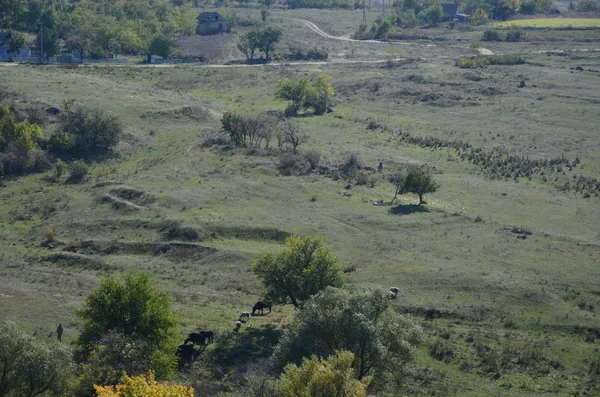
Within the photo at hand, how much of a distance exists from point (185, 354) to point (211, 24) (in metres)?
139

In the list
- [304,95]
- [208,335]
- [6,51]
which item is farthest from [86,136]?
[6,51]

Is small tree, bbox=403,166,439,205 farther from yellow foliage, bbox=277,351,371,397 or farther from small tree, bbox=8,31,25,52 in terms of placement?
small tree, bbox=8,31,25,52

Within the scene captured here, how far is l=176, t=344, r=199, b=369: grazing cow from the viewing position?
3975 cm

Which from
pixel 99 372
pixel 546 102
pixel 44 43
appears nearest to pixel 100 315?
pixel 99 372

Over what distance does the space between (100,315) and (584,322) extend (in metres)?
27.1

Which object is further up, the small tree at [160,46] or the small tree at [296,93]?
the small tree at [160,46]

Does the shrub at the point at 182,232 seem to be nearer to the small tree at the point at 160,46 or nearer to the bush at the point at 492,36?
the small tree at the point at 160,46

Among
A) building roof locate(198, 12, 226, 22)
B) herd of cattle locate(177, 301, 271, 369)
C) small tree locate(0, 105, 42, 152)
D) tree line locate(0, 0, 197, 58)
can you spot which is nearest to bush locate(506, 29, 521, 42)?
building roof locate(198, 12, 226, 22)

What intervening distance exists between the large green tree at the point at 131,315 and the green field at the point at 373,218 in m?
3.73

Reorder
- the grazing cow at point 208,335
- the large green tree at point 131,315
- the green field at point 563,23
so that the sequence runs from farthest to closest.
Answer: the green field at point 563,23 → the grazing cow at point 208,335 → the large green tree at point 131,315

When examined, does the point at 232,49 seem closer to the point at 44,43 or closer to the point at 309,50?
the point at 309,50

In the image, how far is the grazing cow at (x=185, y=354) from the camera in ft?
130

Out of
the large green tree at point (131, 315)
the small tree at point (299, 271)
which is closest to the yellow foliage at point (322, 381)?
the large green tree at point (131, 315)

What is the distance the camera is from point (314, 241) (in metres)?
46.4
